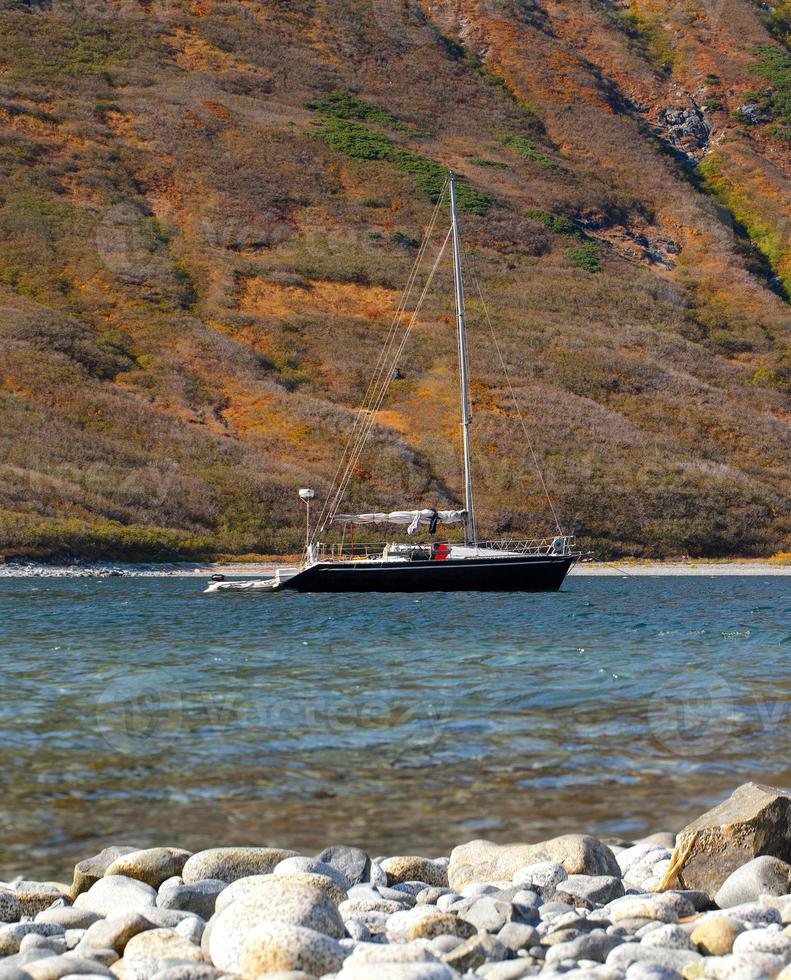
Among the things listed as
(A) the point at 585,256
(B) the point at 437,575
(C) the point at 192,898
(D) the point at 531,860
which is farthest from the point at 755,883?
(A) the point at 585,256

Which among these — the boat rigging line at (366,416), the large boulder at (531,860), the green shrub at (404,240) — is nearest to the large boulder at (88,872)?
the large boulder at (531,860)

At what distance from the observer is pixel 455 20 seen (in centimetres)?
12325

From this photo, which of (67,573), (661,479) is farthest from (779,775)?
(661,479)

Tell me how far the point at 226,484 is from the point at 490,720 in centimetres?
4262

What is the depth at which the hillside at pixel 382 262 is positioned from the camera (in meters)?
55.5

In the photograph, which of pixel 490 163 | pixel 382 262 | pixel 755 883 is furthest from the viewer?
pixel 490 163

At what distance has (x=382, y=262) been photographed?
263ft

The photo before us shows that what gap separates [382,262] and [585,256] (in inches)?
690

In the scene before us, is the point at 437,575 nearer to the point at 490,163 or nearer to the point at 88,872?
the point at 88,872

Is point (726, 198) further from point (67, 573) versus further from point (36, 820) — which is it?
point (36, 820)


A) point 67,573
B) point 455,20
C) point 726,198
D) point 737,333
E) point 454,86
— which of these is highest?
point 455,20

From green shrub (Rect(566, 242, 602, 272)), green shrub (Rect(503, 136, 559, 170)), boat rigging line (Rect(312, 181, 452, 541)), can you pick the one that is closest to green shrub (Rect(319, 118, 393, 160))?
Answer: green shrub (Rect(503, 136, 559, 170))

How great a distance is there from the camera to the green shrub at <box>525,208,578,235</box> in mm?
92562

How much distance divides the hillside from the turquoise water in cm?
3007
